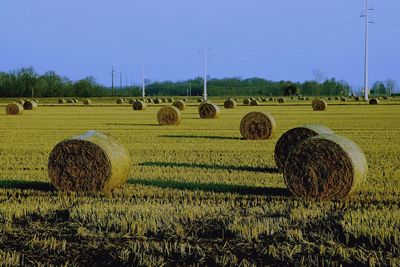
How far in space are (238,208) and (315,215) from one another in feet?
4.11

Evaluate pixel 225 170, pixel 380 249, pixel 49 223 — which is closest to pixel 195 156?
pixel 225 170

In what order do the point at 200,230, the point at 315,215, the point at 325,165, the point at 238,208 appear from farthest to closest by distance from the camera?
the point at 325,165
the point at 238,208
the point at 315,215
the point at 200,230

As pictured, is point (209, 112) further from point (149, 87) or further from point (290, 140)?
point (149, 87)

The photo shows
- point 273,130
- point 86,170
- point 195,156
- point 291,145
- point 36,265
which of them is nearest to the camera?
point 36,265

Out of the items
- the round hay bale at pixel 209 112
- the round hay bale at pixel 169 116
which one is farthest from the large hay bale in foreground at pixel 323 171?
the round hay bale at pixel 209 112

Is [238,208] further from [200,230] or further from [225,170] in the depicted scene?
[225,170]

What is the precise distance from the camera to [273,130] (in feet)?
76.0

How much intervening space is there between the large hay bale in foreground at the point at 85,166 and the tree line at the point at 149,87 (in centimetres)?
10971

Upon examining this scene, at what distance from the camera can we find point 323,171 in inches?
427

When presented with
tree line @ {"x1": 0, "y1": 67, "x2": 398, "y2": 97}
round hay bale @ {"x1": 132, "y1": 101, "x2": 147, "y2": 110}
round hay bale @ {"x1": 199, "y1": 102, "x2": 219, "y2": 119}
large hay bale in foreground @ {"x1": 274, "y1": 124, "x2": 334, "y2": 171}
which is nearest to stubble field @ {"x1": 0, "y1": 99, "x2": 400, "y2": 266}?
large hay bale in foreground @ {"x1": 274, "y1": 124, "x2": 334, "y2": 171}

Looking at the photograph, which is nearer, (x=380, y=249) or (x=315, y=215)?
(x=380, y=249)

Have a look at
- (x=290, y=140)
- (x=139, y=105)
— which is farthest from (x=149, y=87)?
(x=290, y=140)

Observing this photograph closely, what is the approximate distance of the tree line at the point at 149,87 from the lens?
124 metres

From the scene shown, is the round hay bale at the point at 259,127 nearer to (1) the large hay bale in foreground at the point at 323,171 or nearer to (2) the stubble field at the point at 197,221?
(2) the stubble field at the point at 197,221
